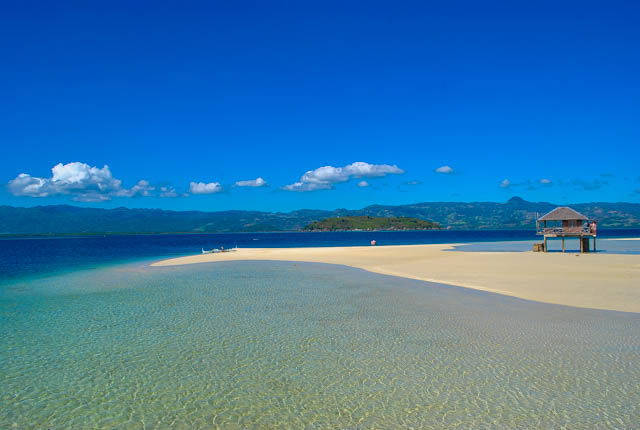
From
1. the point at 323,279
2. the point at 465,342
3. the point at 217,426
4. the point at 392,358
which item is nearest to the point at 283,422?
the point at 217,426

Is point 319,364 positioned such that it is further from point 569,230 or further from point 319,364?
point 569,230

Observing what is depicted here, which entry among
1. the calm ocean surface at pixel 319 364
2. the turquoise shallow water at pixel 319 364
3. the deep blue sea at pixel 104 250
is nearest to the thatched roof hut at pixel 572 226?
the deep blue sea at pixel 104 250

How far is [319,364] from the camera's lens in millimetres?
11594

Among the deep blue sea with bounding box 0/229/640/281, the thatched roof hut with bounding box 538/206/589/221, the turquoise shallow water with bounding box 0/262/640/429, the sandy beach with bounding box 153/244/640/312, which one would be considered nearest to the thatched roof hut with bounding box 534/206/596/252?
the thatched roof hut with bounding box 538/206/589/221

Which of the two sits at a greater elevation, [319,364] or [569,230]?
[569,230]

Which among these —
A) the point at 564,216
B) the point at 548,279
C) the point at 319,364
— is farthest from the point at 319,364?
the point at 564,216

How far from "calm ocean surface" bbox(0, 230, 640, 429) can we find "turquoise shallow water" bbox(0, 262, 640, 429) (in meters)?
0.05

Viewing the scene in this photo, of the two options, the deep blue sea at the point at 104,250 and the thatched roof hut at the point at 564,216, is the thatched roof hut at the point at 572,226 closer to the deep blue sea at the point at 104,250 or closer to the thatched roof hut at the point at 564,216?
the thatched roof hut at the point at 564,216

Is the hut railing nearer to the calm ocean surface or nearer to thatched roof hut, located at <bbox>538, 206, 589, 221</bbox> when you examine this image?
thatched roof hut, located at <bbox>538, 206, 589, 221</bbox>

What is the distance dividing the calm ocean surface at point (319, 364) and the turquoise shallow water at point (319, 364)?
0.05m

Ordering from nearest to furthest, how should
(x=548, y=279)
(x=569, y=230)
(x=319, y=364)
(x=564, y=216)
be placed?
(x=319, y=364) → (x=548, y=279) → (x=569, y=230) → (x=564, y=216)

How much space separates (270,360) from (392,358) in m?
3.52

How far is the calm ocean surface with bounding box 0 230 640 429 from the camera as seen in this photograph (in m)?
8.55

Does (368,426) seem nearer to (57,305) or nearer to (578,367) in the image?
(578,367)
